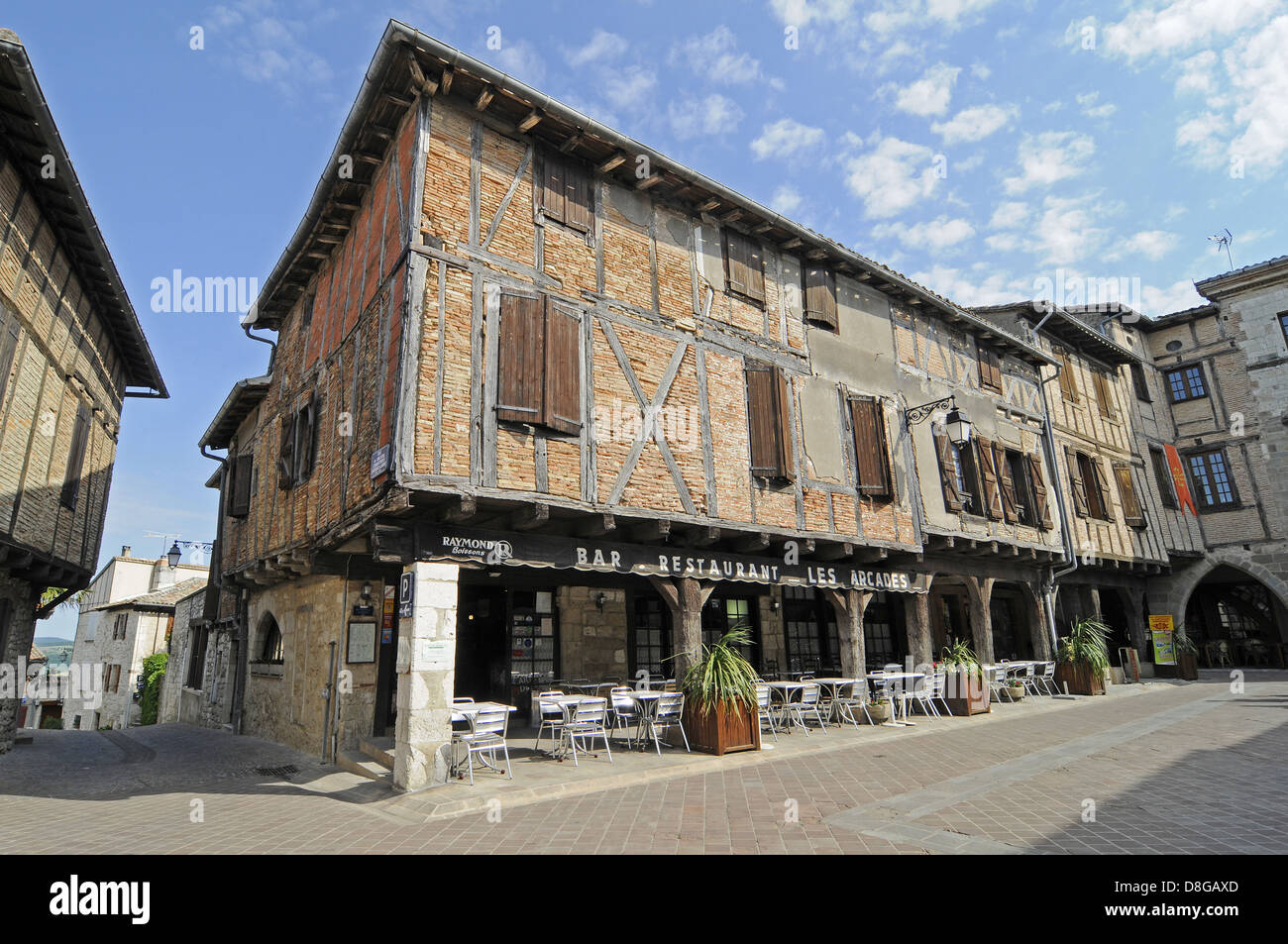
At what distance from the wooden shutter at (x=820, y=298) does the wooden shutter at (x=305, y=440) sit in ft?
26.5

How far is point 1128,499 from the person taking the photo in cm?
1850

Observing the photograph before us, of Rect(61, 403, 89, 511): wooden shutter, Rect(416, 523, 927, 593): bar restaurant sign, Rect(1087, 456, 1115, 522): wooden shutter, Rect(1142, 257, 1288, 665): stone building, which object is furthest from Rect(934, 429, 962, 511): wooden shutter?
Rect(61, 403, 89, 511): wooden shutter

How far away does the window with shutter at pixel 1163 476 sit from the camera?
65.5ft

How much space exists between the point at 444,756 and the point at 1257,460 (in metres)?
23.3

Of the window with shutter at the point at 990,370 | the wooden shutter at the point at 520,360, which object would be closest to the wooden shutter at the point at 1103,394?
the window with shutter at the point at 990,370

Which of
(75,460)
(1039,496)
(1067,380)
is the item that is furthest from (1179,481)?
(75,460)

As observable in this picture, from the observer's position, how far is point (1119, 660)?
59.7 feet

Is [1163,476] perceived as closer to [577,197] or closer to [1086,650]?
[1086,650]

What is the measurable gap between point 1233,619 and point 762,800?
22.1m

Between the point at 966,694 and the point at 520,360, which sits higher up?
the point at 520,360

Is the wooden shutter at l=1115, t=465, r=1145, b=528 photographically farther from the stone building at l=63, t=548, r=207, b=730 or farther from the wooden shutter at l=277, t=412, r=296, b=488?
the stone building at l=63, t=548, r=207, b=730

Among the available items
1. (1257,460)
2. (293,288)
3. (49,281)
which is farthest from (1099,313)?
(49,281)

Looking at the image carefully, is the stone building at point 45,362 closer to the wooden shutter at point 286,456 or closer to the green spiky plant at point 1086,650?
the wooden shutter at point 286,456

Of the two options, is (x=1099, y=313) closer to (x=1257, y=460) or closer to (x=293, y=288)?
(x=1257, y=460)
